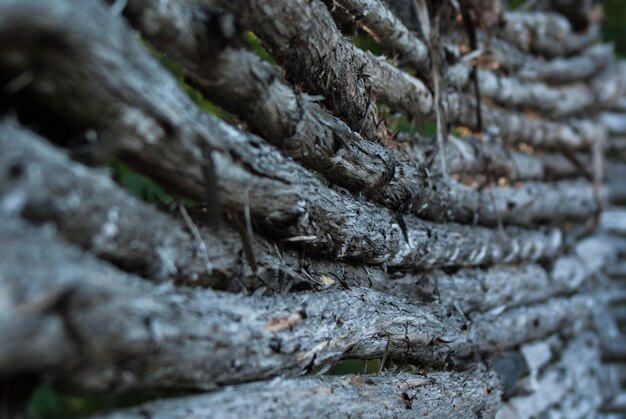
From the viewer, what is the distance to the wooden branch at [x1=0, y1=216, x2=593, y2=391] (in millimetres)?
915

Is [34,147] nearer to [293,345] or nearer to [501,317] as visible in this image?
[293,345]

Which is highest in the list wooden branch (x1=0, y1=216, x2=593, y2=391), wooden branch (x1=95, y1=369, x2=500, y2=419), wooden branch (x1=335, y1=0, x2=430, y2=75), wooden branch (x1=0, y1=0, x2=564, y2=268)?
wooden branch (x1=335, y1=0, x2=430, y2=75)

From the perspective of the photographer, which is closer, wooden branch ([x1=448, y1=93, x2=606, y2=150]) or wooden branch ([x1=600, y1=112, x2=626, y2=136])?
wooden branch ([x1=448, y1=93, x2=606, y2=150])

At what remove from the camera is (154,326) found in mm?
1103

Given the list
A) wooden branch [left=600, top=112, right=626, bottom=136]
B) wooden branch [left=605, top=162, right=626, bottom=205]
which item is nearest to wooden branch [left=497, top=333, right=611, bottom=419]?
wooden branch [left=605, top=162, right=626, bottom=205]

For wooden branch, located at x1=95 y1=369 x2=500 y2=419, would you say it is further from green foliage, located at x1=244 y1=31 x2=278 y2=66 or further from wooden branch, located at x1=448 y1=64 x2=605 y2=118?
wooden branch, located at x1=448 y1=64 x2=605 y2=118

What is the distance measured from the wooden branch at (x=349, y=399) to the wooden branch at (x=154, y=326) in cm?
4

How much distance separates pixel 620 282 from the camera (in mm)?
4672

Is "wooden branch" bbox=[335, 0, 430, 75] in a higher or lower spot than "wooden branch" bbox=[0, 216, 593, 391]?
higher

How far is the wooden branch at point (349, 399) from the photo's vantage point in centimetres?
124

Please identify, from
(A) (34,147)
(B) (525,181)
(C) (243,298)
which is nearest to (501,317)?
(B) (525,181)

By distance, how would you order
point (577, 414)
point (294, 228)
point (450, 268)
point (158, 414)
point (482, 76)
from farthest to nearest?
point (577, 414) < point (482, 76) < point (450, 268) < point (294, 228) < point (158, 414)

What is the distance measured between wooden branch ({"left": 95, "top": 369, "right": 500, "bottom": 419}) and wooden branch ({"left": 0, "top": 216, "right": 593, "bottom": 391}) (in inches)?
1.5

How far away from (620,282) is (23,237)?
4523 mm
